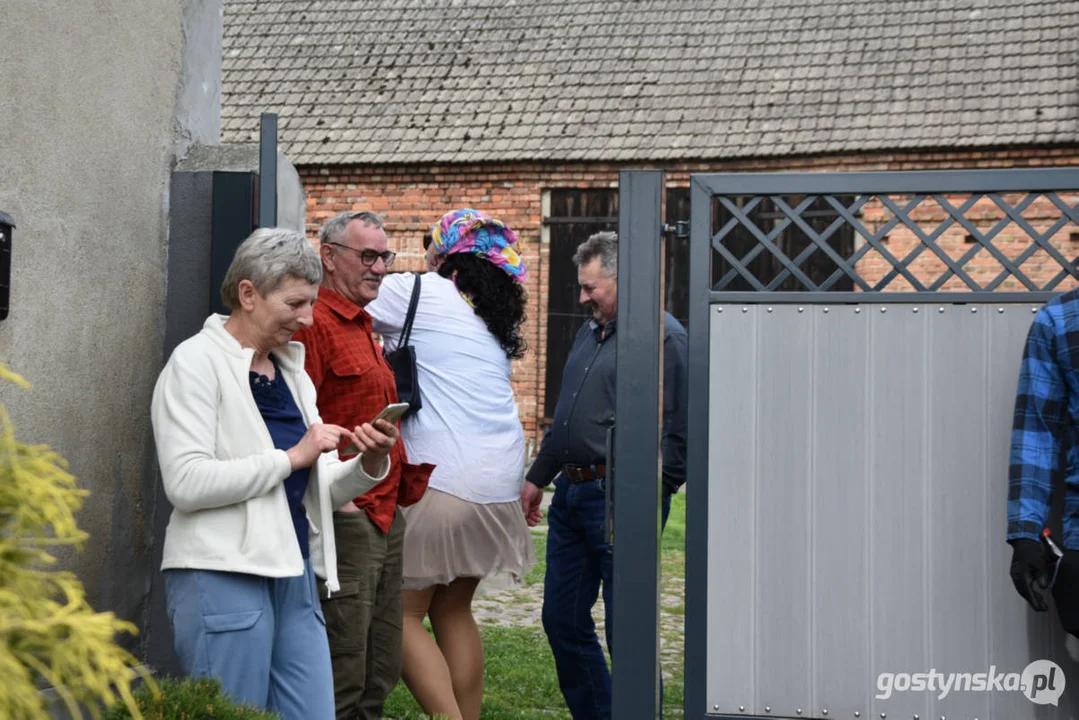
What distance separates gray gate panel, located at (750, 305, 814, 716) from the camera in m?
4.14

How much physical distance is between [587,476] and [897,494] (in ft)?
4.66

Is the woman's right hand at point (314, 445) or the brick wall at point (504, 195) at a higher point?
the brick wall at point (504, 195)

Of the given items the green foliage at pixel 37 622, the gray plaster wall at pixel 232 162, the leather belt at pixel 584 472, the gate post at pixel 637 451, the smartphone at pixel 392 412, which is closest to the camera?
the green foliage at pixel 37 622

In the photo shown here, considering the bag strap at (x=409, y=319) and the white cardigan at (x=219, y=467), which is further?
the bag strap at (x=409, y=319)

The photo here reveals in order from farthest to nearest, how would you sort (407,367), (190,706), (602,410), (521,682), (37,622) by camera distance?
(521,682) < (602,410) < (407,367) < (190,706) < (37,622)

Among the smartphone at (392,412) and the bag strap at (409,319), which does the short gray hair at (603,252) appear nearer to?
the bag strap at (409,319)

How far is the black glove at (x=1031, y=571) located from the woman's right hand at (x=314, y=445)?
189 cm

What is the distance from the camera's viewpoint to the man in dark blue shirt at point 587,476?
17.0 feet

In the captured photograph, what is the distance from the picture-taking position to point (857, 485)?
412 centimetres

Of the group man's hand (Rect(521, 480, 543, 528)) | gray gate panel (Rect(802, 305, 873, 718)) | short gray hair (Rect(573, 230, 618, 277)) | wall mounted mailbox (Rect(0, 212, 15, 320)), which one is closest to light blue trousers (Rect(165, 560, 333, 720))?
wall mounted mailbox (Rect(0, 212, 15, 320))

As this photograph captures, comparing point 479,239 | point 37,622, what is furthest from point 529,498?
point 37,622

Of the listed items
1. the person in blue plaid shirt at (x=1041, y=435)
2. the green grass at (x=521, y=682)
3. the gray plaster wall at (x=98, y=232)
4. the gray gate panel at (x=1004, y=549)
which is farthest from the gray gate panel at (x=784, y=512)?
the gray plaster wall at (x=98, y=232)

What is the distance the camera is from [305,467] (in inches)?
137

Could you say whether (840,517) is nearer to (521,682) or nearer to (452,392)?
(452,392)
